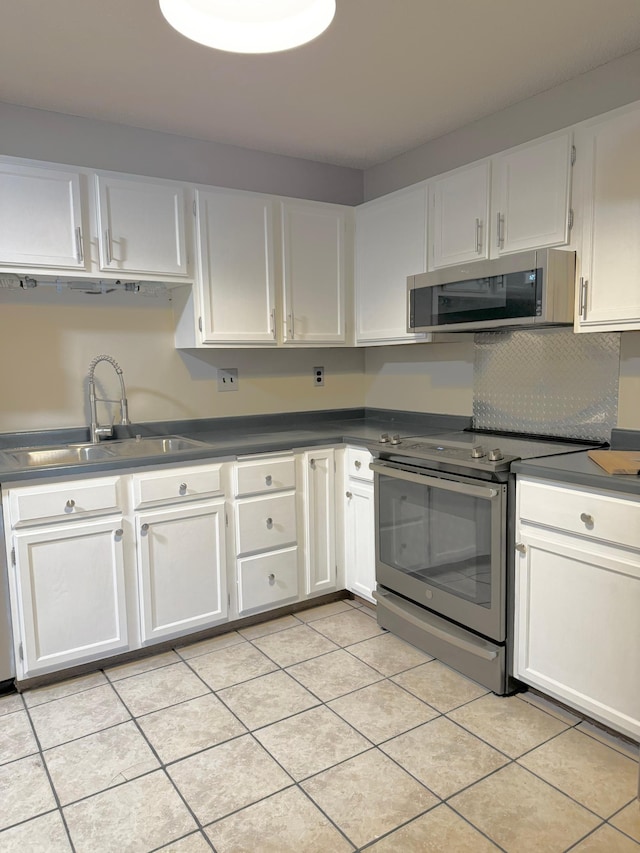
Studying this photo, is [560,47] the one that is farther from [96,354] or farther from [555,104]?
[96,354]

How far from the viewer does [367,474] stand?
3029mm

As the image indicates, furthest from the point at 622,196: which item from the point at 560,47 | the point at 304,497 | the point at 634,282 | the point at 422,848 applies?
the point at 422,848

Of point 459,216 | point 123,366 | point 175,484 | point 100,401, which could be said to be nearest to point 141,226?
point 123,366

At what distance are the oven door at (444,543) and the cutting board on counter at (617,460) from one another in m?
0.35

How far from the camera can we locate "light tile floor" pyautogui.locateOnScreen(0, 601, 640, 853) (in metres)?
1.68

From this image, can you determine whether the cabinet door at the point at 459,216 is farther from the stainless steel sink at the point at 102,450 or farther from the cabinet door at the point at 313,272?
the stainless steel sink at the point at 102,450

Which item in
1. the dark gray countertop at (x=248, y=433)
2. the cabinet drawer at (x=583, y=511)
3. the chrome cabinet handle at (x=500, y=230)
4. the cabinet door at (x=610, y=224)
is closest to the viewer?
the cabinet drawer at (x=583, y=511)

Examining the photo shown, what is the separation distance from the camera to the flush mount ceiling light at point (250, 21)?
1.64 metres

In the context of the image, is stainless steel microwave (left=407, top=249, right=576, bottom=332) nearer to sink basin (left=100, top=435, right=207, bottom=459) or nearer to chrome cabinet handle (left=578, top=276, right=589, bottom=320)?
chrome cabinet handle (left=578, top=276, right=589, bottom=320)

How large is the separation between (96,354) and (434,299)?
165 cm

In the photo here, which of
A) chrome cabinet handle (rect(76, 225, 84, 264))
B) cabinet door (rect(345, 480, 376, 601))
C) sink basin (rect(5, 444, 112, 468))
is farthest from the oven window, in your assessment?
chrome cabinet handle (rect(76, 225, 84, 264))

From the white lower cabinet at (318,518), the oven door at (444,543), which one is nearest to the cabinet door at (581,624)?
the oven door at (444,543)

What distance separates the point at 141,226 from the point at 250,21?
1280 mm

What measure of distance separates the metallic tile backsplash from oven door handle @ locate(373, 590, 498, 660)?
1001mm
